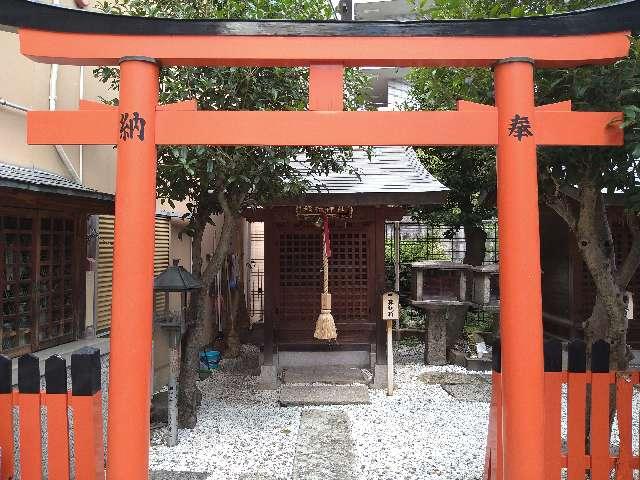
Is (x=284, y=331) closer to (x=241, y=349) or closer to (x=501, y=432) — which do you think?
(x=241, y=349)

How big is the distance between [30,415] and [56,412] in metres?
0.19

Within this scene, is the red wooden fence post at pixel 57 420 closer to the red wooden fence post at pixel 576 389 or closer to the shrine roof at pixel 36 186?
the shrine roof at pixel 36 186

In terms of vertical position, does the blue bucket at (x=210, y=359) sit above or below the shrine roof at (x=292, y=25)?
below

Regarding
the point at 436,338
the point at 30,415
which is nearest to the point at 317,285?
the point at 436,338

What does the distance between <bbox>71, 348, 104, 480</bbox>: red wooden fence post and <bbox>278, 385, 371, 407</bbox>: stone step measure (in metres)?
4.57

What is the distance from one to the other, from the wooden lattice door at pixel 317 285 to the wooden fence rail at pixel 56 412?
19.8ft

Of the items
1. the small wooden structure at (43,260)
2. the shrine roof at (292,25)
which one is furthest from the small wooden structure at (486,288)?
the small wooden structure at (43,260)

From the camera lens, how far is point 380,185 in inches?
338

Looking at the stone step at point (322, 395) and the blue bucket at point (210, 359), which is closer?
the stone step at point (322, 395)

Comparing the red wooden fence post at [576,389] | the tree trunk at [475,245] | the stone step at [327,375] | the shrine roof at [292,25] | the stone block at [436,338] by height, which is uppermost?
the shrine roof at [292,25]

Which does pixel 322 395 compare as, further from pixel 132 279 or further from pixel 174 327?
pixel 132 279

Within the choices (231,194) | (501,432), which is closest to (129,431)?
(501,432)

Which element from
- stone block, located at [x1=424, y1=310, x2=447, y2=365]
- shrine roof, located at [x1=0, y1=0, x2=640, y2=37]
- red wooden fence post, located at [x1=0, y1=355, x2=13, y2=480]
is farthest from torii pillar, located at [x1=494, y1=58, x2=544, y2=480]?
stone block, located at [x1=424, y1=310, x2=447, y2=365]

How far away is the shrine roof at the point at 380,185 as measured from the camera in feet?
26.9
